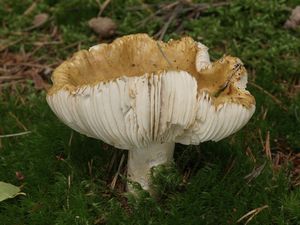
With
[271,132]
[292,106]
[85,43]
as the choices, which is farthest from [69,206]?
[85,43]

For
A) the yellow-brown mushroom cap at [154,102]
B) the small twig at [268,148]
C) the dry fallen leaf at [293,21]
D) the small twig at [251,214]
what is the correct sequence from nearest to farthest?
the yellow-brown mushroom cap at [154,102], the small twig at [251,214], the small twig at [268,148], the dry fallen leaf at [293,21]

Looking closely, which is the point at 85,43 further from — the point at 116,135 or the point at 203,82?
the point at 116,135

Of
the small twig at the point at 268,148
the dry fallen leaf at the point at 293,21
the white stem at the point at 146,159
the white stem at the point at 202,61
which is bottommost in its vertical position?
the small twig at the point at 268,148

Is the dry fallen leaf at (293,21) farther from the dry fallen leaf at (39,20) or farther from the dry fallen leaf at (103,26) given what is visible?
the dry fallen leaf at (39,20)

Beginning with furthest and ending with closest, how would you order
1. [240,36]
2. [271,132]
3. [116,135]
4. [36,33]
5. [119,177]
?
[36,33] < [240,36] < [271,132] < [119,177] < [116,135]

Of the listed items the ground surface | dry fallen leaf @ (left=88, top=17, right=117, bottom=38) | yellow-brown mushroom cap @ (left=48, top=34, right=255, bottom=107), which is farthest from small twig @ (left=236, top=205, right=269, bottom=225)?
dry fallen leaf @ (left=88, top=17, right=117, bottom=38)

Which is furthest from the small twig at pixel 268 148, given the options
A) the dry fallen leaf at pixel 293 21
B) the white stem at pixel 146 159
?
the dry fallen leaf at pixel 293 21
